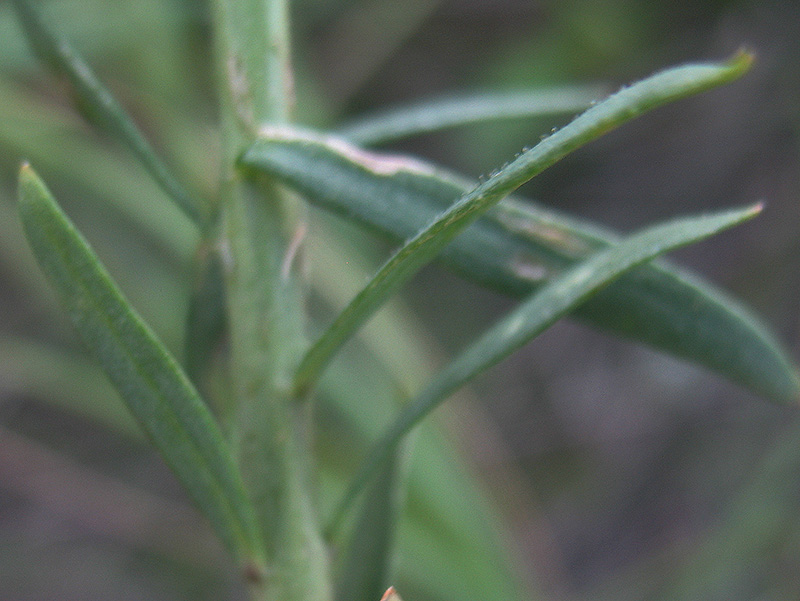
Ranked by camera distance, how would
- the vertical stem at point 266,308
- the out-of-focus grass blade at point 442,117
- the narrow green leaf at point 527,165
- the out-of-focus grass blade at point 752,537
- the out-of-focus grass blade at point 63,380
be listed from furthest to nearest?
the out-of-focus grass blade at point 63,380 → the out-of-focus grass blade at point 752,537 → the out-of-focus grass blade at point 442,117 → the vertical stem at point 266,308 → the narrow green leaf at point 527,165

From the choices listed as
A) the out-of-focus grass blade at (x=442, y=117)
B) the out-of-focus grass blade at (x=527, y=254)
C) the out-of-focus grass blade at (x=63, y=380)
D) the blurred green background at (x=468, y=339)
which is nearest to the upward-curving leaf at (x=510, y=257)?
the out-of-focus grass blade at (x=527, y=254)

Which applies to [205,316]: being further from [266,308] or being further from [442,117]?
[442,117]

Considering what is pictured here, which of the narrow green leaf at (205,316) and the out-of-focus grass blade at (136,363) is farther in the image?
the narrow green leaf at (205,316)

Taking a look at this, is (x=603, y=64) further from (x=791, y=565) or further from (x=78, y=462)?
(x=78, y=462)

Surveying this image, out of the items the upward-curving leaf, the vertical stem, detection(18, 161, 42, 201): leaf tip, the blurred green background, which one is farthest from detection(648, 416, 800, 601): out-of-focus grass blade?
detection(18, 161, 42, 201): leaf tip

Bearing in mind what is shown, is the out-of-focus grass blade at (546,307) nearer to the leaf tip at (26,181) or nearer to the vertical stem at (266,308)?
the vertical stem at (266,308)

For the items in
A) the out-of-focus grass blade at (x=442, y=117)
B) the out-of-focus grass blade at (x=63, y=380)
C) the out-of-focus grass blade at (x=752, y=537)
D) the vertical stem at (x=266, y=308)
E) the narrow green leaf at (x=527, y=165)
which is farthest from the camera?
the out-of-focus grass blade at (x=63, y=380)

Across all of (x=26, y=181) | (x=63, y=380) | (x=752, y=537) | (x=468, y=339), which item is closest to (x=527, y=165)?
(x=26, y=181)

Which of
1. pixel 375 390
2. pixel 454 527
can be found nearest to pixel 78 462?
pixel 375 390
